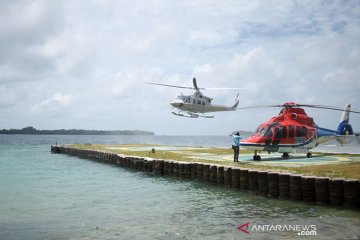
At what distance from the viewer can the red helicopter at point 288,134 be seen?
26.5 meters

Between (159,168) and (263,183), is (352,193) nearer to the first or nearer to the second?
(263,183)

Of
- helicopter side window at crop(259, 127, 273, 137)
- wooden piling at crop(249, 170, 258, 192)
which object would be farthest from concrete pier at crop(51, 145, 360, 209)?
helicopter side window at crop(259, 127, 273, 137)

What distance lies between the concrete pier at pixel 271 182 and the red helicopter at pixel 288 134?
416cm

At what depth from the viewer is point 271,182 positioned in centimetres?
1898

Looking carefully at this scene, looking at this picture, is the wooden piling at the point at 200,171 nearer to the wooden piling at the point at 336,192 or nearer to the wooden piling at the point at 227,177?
the wooden piling at the point at 227,177

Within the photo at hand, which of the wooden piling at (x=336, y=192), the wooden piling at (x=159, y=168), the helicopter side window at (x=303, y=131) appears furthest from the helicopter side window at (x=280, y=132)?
the wooden piling at (x=336, y=192)

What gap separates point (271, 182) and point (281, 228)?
5775 millimetres

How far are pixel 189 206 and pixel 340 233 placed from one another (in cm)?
744

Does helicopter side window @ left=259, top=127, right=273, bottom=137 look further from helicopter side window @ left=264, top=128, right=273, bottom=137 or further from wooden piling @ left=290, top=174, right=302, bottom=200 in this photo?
wooden piling @ left=290, top=174, right=302, bottom=200

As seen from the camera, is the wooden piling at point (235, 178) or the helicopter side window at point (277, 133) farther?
the helicopter side window at point (277, 133)

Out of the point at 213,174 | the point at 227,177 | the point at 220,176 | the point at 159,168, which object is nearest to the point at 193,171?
the point at 213,174

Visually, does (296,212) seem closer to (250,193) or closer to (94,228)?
(250,193)

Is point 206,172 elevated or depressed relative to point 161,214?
elevated

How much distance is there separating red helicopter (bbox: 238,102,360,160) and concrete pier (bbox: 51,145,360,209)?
13.6 feet
